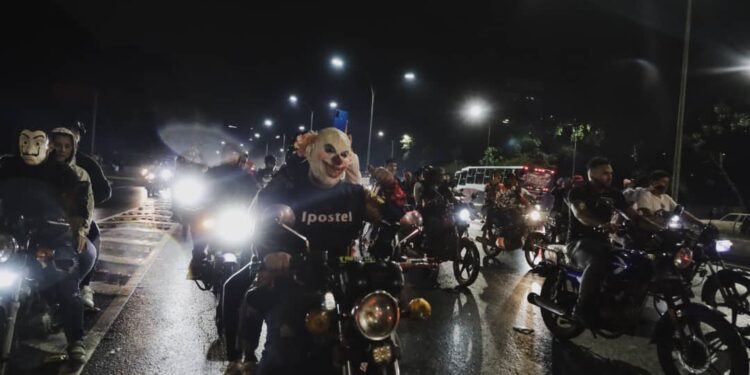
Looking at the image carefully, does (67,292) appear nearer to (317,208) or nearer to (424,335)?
(317,208)

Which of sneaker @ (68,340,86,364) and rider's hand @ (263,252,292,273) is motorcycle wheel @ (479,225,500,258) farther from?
rider's hand @ (263,252,292,273)

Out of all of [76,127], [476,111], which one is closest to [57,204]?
[76,127]

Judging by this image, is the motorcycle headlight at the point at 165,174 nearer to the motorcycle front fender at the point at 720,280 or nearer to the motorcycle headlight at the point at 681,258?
the motorcycle front fender at the point at 720,280

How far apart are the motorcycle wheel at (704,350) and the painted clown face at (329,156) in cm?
335

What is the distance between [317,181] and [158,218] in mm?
14072

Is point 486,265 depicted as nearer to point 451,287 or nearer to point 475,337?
point 451,287

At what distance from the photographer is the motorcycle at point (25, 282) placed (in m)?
4.22

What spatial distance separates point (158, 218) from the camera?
16.2 metres

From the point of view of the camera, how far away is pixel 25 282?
4.68 meters

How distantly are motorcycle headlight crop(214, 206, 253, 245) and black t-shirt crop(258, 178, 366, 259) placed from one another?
2232 millimetres

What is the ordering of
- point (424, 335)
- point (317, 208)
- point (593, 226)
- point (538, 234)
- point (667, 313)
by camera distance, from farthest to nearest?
point (538, 234), point (424, 335), point (593, 226), point (667, 313), point (317, 208)

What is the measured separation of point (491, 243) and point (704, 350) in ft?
23.4

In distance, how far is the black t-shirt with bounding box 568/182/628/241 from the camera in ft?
18.2

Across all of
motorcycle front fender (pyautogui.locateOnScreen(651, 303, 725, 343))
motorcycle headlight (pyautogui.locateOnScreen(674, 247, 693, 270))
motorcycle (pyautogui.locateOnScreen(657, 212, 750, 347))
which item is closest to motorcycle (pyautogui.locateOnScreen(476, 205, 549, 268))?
motorcycle (pyautogui.locateOnScreen(657, 212, 750, 347))
